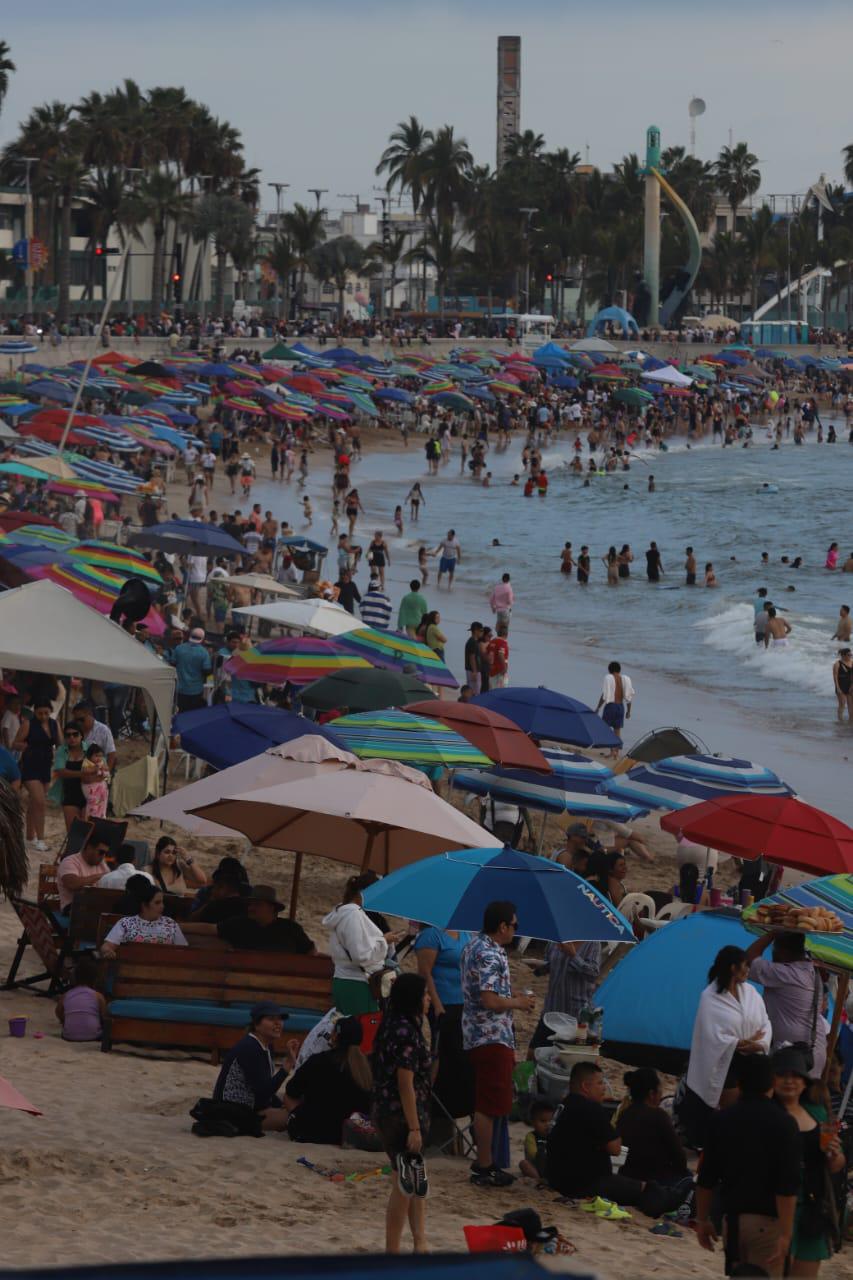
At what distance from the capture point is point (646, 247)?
102m

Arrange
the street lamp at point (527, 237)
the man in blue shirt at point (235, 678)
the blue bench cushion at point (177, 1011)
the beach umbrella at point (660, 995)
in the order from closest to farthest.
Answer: the beach umbrella at point (660, 995) → the blue bench cushion at point (177, 1011) → the man in blue shirt at point (235, 678) → the street lamp at point (527, 237)

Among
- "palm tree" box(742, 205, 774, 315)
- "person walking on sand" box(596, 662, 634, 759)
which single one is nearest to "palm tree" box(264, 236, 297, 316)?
"palm tree" box(742, 205, 774, 315)

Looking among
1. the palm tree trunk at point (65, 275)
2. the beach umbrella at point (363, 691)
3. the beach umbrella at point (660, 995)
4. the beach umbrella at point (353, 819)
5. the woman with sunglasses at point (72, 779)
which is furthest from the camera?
the palm tree trunk at point (65, 275)

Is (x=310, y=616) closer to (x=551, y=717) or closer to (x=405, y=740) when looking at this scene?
(x=551, y=717)

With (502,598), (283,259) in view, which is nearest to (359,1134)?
(502,598)

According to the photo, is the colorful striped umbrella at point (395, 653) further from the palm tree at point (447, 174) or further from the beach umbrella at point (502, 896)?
the palm tree at point (447, 174)

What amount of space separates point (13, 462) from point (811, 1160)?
22664 millimetres

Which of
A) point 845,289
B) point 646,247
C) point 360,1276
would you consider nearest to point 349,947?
point 360,1276

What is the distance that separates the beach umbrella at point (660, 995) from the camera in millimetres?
7895

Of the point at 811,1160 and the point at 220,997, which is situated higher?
the point at 811,1160

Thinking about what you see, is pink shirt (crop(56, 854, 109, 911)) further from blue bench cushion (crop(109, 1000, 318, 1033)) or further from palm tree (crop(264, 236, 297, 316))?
palm tree (crop(264, 236, 297, 316))

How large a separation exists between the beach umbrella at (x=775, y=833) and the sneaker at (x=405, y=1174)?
14.6 ft

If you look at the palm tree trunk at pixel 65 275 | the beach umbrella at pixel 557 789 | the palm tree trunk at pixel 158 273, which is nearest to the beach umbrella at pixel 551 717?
the beach umbrella at pixel 557 789

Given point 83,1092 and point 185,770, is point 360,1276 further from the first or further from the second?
point 185,770
